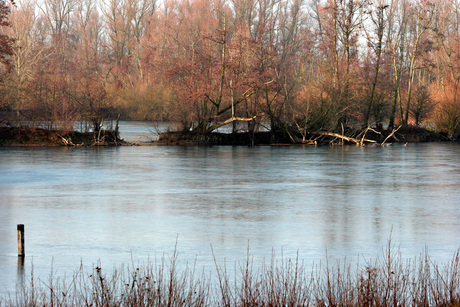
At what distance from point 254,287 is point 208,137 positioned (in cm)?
3286

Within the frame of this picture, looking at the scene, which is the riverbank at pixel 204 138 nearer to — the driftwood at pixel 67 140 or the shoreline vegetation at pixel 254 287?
the driftwood at pixel 67 140

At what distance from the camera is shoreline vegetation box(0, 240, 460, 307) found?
6871 millimetres

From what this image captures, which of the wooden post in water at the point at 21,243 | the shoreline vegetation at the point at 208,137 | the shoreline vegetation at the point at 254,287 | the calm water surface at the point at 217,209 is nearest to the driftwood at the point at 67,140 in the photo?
the shoreline vegetation at the point at 208,137

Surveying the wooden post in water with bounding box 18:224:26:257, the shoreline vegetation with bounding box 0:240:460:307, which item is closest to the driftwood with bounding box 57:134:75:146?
the wooden post in water with bounding box 18:224:26:257

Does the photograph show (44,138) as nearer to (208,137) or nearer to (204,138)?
(204,138)

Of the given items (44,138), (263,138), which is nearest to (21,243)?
(44,138)

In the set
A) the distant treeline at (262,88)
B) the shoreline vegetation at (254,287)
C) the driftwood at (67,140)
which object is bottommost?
the shoreline vegetation at (254,287)

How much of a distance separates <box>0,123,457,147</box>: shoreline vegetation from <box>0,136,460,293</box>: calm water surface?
777 centimetres

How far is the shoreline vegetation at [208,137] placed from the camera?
3675 centimetres

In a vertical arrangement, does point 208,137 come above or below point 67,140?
above

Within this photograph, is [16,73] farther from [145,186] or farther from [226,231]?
[226,231]

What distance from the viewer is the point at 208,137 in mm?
40469

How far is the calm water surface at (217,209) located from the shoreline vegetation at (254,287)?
61 centimetres

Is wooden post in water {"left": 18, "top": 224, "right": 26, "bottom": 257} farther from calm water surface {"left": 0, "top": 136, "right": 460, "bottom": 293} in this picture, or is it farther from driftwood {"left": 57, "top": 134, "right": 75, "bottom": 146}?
driftwood {"left": 57, "top": 134, "right": 75, "bottom": 146}
